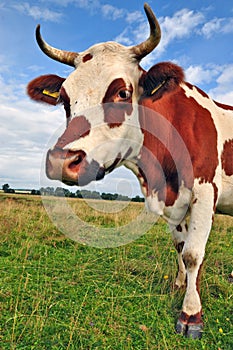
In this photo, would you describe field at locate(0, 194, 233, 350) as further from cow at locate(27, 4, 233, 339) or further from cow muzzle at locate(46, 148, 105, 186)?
cow muzzle at locate(46, 148, 105, 186)

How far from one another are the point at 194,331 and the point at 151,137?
7.33 ft

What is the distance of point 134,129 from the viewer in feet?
13.1

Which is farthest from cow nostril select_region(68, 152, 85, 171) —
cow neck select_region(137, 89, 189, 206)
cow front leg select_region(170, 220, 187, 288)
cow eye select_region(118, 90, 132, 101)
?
cow front leg select_region(170, 220, 187, 288)

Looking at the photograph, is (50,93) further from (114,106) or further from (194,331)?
(194,331)

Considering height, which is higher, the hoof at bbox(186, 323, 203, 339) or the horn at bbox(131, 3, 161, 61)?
the horn at bbox(131, 3, 161, 61)

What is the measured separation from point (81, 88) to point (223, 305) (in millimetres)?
3051

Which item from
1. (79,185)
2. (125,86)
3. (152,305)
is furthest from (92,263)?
(125,86)

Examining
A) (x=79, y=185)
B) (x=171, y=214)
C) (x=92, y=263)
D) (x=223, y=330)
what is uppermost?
(x=79, y=185)

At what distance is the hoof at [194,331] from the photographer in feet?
11.5

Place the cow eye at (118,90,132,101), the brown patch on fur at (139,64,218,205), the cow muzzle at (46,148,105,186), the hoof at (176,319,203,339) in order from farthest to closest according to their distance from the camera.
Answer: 1. the brown patch on fur at (139,64,218,205)
2. the cow eye at (118,90,132,101)
3. the hoof at (176,319,203,339)
4. the cow muzzle at (46,148,105,186)

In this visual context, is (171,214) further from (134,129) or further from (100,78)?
Answer: (100,78)

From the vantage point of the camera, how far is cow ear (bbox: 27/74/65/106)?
470cm

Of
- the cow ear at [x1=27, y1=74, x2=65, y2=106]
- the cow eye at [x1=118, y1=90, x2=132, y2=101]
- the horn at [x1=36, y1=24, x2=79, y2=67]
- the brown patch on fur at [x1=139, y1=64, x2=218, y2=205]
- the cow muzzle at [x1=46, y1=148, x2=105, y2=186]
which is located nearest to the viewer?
the cow muzzle at [x1=46, y1=148, x2=105, y2=186]

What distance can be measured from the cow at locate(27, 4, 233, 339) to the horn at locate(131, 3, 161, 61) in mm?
11
